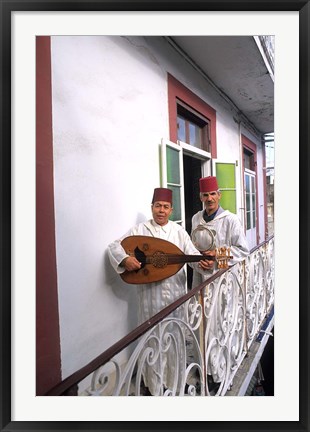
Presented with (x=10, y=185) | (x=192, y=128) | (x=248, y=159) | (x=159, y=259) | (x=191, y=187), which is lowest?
(x=159, y=259)

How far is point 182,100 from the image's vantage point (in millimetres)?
2340

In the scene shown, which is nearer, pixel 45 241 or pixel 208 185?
pixel 45 241

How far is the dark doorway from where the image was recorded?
96.2 inches

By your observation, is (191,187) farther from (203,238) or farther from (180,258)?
(180,258)

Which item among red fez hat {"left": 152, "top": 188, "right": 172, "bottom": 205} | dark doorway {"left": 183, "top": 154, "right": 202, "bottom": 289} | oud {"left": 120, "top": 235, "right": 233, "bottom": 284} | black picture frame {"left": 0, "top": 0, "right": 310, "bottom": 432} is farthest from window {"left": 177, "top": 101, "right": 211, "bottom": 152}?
black picture frame {"left": 0, "top": 0, "right": 310, "bottom": 432}

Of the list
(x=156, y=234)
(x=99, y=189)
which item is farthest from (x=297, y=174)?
(x=99, y=189)

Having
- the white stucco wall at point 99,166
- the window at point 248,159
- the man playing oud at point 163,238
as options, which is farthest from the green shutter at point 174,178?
the window at point 248,159

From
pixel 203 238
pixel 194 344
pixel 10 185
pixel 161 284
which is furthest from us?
pixel 203 238

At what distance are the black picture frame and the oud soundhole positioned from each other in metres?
0.70

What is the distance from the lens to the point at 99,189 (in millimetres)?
1516

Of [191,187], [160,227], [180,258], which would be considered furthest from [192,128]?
[180,258]

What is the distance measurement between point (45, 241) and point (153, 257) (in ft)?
2.08

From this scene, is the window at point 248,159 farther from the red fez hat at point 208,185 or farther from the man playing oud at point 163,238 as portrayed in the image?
the man playing oud at point 163,238

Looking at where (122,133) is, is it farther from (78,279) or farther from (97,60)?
(78,279)
